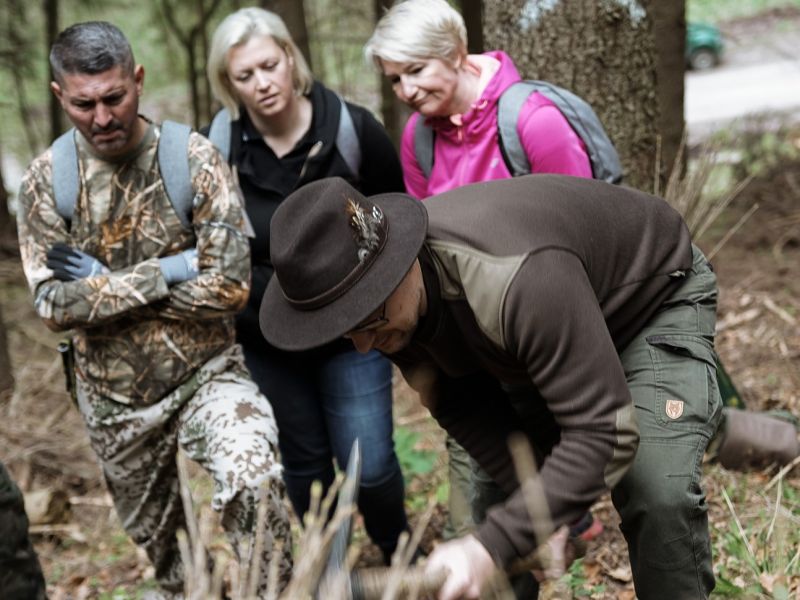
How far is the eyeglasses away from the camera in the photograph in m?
2.30

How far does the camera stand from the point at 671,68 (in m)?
6.72

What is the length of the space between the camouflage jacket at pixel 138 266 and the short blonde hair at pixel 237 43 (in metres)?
0.44

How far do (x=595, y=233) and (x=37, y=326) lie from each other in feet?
24.1

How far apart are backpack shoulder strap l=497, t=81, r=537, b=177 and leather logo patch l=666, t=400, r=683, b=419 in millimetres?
1140

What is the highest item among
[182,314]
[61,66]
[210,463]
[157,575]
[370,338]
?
[61,66]

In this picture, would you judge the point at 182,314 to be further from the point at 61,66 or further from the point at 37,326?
the point at 37,326

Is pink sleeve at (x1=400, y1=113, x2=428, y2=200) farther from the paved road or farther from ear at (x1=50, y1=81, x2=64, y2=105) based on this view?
the paved road

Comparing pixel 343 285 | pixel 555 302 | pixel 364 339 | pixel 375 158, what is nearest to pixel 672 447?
→ pixel 555 302

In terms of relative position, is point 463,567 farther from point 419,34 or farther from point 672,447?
point 419,34

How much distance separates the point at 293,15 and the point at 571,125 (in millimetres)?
4604

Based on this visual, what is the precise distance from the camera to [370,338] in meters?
2.42

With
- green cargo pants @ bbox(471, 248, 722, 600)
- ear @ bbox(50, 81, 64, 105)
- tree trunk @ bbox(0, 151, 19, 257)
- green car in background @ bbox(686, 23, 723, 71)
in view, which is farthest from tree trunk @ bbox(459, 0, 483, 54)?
green car in background @ bbox(686, 23, 723, 71)

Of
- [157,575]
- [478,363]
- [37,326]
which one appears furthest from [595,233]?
[37,326]

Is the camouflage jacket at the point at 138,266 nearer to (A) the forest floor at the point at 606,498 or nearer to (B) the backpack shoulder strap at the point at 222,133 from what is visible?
(B) the backpack shoulder strap at the point at 222,133
